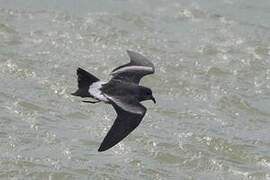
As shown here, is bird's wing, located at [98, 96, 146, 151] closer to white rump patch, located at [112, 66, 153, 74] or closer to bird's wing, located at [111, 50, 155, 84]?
bird's wing, located at [111, 50, 155, 84]

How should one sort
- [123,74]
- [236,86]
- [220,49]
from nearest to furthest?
[123,74]
[236,86]
[220,49]

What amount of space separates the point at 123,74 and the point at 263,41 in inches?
187

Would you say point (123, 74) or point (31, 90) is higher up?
point (123, 74)

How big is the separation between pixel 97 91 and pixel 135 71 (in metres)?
1.02

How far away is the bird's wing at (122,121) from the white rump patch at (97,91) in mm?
70

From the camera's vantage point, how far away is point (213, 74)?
12.9 m

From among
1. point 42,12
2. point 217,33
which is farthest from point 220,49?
point 42,12

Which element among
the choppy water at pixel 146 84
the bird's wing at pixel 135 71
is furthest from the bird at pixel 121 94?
the choppy water at pixel 146 84

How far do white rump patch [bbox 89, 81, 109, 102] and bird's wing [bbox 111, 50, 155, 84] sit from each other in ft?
2.09

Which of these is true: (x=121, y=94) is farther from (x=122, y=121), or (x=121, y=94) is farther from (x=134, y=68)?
(x=134, y=68)

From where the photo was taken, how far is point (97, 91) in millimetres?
8938

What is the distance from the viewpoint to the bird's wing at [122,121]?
8.21 metres

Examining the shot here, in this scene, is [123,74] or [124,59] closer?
[123,74]

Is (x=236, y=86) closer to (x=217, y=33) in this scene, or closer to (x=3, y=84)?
(x=217, y=33)
